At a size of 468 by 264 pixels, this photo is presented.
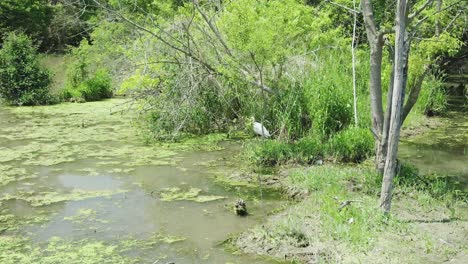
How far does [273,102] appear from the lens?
8.59m

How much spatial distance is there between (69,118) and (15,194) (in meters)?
4.97

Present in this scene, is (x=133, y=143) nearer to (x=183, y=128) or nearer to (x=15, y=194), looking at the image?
(x=183, y=128)

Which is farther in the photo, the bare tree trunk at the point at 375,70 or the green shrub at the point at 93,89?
the green shrub at the point at 93,89

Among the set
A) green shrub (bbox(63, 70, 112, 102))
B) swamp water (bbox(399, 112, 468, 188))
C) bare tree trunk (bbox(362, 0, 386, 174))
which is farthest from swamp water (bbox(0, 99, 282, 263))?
green shrub (bbox(63, 70, 112, 102))

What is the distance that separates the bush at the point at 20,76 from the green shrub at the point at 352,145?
8.19m

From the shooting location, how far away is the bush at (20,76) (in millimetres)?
12719

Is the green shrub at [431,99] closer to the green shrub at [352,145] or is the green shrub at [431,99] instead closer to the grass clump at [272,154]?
the green shrub at [352,145]

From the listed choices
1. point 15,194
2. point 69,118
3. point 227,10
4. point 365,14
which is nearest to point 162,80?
point 227,10

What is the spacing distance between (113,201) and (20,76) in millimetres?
8058

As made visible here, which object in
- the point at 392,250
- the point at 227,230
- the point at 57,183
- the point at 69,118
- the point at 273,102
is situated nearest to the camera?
the point at 392,250

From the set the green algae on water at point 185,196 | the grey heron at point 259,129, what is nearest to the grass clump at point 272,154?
the grey heron at point 259,129

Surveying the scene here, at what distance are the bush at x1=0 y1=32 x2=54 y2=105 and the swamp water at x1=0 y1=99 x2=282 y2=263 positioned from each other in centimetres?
341

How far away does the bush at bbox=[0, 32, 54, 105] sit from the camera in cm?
1272

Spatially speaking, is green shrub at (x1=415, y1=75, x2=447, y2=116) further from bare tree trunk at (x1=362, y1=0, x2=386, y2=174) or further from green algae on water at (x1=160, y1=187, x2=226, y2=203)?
green algae on water at (x1=160, y1=187, x2=226, y2=203)
